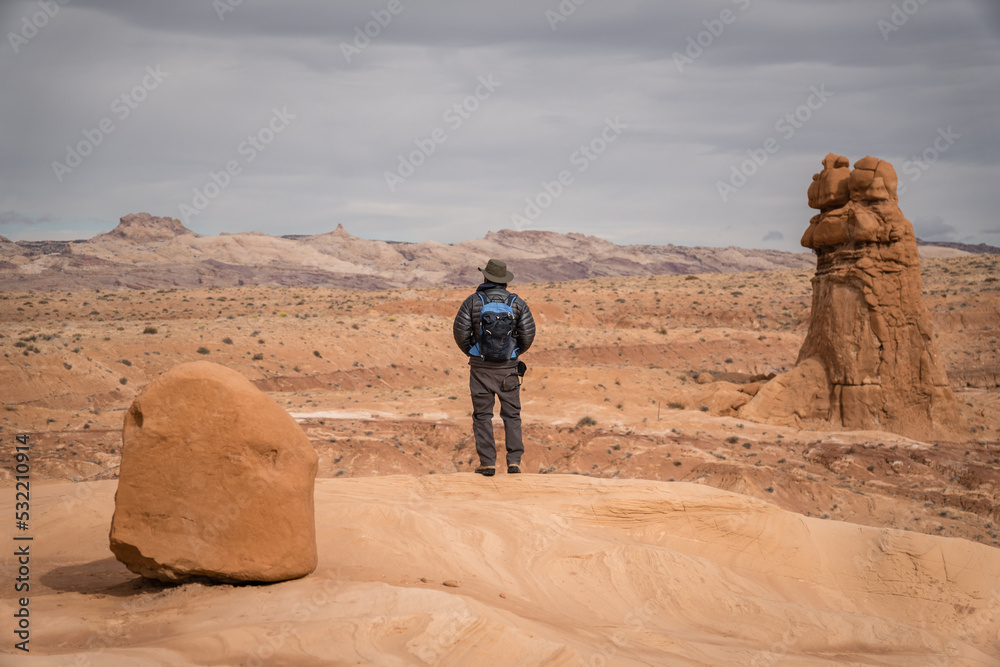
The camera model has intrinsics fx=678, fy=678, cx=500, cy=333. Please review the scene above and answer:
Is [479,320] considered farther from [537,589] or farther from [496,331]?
[537,589]

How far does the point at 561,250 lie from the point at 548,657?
Answer: 141136 mm

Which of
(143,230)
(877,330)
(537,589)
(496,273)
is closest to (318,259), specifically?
(143,230)

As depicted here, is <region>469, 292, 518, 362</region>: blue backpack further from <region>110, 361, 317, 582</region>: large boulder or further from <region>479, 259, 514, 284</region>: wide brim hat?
<region>110, 361, 317, 582</region>: large boulder

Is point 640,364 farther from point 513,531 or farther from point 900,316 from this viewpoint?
point 513,531

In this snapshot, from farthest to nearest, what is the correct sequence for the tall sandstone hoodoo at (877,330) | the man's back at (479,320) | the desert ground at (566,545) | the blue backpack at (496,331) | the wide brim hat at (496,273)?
the tall sandstone hoodoo at (877,330)
the wide brim hat at (496,273)
the man's back at (479,320)
the blue backpack at (496,331)
the desert ground at (566,545)

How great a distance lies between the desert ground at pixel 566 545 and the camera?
4047mm

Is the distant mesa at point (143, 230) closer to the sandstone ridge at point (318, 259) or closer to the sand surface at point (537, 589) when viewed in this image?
the sandstone ridge at point (318, 259)

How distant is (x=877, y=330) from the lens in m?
15.5

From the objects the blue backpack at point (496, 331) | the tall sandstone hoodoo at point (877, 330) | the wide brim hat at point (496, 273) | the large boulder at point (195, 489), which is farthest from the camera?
the tall sandstone hoodoo at point (877, 330)

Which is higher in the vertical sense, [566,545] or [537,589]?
[566,545]

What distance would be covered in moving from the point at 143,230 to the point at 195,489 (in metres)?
136

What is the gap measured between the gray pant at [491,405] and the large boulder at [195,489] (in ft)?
10.5

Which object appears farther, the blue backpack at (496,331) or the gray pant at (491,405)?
the gray pant at (491,405)

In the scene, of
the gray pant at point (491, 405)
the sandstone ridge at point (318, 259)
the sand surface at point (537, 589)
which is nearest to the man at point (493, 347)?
the gray pant at point (491, 405)
